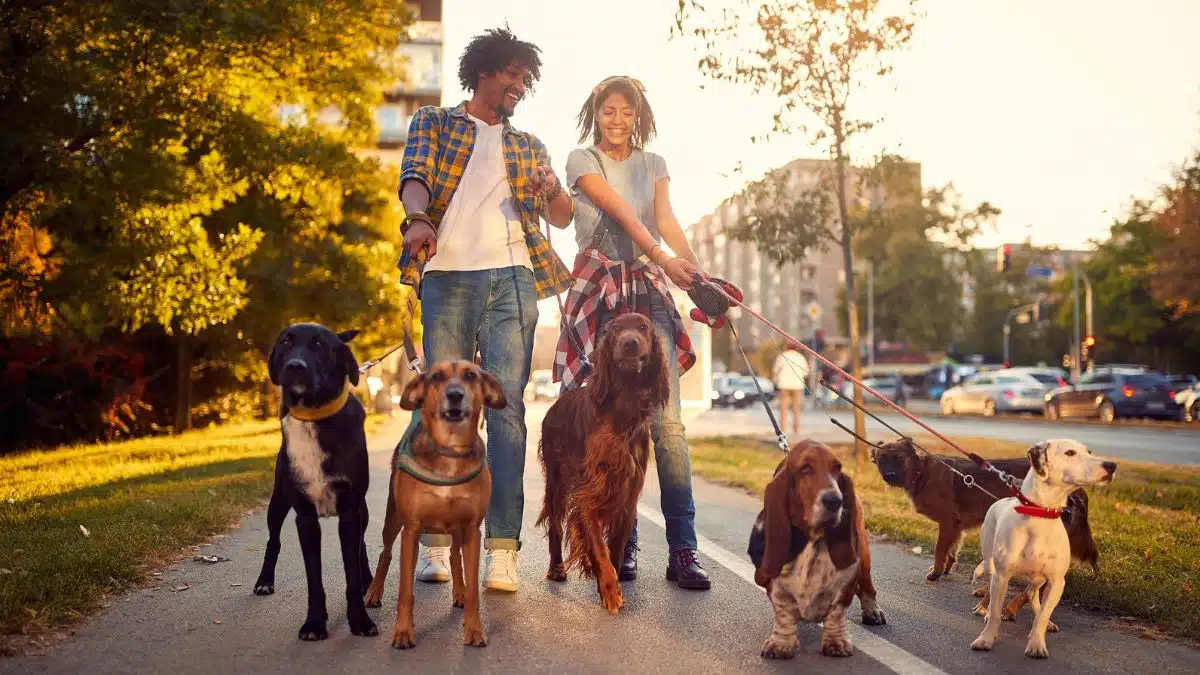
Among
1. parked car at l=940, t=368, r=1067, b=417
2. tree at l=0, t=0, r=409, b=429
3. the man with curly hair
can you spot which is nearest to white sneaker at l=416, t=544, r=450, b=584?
the man with curly hair

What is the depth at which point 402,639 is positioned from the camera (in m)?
4.39

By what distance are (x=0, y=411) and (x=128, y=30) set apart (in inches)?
277

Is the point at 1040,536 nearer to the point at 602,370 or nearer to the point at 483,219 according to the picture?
the point at 602,370

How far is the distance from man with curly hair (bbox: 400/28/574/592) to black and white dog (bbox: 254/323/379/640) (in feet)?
3.08

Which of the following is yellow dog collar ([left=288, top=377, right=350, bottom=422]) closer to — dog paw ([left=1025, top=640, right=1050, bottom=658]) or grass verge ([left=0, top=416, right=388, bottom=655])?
grass verge ([left=0, top=416, right=388, bottom=655])

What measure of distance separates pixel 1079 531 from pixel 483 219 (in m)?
3.13

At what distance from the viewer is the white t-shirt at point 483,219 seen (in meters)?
5.78

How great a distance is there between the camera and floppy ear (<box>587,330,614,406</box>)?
17.1 ft

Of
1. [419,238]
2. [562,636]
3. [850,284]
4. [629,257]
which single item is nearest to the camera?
[562,636]

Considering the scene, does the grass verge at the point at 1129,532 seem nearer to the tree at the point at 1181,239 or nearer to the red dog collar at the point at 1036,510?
the red dog collar at the point at 1036,510

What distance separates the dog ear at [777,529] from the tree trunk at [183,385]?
20.2m

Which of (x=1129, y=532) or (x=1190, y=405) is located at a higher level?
(x=1129, y=532)

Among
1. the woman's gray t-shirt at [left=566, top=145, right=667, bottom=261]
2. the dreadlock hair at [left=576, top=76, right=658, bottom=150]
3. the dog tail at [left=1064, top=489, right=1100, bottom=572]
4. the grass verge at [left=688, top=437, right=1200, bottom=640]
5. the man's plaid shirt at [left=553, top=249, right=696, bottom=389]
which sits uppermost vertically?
the dreadlock hair at [left=576, top=76, right=658, bottom=150]

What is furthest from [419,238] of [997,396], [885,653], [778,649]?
[997,396]
